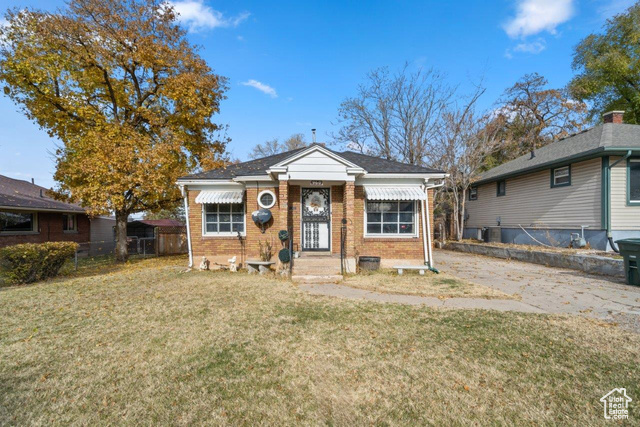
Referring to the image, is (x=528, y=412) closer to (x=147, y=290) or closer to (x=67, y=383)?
(x=67, y=383)

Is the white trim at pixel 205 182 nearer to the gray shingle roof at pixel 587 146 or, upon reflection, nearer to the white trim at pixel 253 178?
the white trim at pixel 253 178

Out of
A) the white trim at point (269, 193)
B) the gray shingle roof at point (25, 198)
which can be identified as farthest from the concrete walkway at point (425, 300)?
the gray shingle roof at point (25, 198)

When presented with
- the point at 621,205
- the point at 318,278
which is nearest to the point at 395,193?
the point at 318,278

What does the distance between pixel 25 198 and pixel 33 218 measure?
4.69ft

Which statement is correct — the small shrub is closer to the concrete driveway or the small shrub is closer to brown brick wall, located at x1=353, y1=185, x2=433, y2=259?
brown brick wall, located at x1=353, y1=185, x2=433, y2=259

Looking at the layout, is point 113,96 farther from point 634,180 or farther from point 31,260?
point 634,180

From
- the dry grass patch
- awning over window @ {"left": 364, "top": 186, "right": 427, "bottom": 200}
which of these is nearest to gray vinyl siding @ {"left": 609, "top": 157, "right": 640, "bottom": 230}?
the dry grass patch

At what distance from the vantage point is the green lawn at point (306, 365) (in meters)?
2.61

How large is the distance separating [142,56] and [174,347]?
1333cm

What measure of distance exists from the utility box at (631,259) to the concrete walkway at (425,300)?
12.5 ft

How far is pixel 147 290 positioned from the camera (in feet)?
23.4

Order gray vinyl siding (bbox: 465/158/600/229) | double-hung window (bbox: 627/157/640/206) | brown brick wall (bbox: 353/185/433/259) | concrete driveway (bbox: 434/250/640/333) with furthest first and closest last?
gray vinyl siding (bbox: 465/158/600/229) < double-hung window (bbox: 627/157/640/206) < brown brick wall (bbox: 353/185/433/259) < concrete driveway (bbox: 434/250/640/333)

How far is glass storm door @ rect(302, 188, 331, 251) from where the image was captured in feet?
32.1

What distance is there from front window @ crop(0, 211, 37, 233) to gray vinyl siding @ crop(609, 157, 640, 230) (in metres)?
26.7
